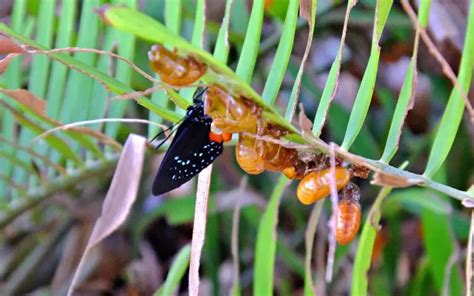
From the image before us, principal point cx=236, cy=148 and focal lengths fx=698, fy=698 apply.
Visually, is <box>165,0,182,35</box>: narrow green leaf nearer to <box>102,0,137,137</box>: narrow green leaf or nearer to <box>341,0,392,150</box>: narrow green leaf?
<box>102,0,137,137</box>: narrow green leaf

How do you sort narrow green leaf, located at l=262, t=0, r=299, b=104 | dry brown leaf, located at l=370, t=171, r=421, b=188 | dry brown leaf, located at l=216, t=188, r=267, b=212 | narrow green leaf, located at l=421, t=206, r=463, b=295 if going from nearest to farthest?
dry brown leaf, located at l=370, t=171, r=421, b=188
narrow green leaf, located at l=262, t=0, r=299, b=104
narrow green leaf, located at l=421, t=206, r=463, b=295
dry brown leaf, located at l=216, t=188, r=267, b=212

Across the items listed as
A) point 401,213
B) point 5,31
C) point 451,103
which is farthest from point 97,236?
point 401,213

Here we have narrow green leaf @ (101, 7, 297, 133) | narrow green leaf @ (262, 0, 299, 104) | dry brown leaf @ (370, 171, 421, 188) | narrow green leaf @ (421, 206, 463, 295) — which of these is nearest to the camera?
narrow green leaf @ (101, 7, 297, 133)

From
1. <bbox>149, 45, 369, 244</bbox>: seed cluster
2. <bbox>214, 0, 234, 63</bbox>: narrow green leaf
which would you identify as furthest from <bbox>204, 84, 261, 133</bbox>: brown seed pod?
<bbox>214, 0, 234, 63</bbox>: narrow green leaf

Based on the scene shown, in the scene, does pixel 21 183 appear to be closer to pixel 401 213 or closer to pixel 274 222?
pixel 274 222

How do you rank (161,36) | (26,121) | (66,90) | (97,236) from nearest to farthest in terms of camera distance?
(161,36), (97,236), (26,121), (66,90)

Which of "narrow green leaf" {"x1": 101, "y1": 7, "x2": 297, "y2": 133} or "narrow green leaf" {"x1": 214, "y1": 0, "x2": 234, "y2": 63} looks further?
"narrow green leaf" {"x1": 214, "y1": 0, "x2": 234, "y2": 63}

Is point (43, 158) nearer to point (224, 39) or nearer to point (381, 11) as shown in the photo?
point (224, 39)
